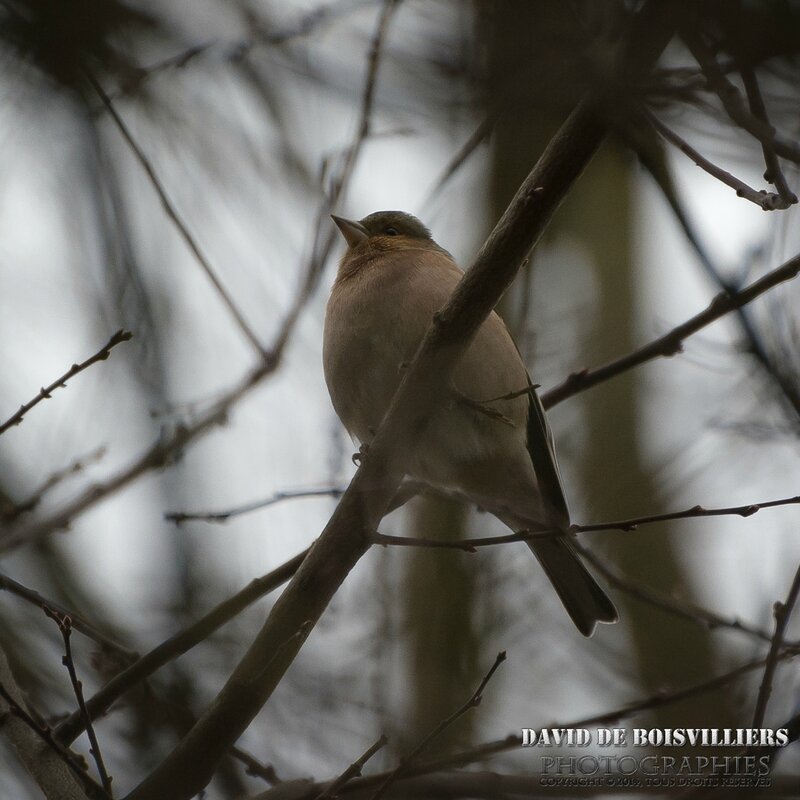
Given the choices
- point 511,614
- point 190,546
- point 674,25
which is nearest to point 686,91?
point 674,25

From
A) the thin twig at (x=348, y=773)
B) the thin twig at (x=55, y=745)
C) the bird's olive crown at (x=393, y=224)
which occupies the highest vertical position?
the bird's olive crown at (x=393, y=224)

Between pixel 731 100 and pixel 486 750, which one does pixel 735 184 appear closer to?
pixel 731 100

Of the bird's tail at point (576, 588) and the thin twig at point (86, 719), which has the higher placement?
the bird's tail at point (576, 588)

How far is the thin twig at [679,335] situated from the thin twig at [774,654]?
914 millimetres

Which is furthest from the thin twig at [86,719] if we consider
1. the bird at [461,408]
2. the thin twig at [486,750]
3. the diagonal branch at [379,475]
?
the bird at [461,408]

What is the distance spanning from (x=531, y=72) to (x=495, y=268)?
81cm

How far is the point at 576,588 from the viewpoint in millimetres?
5234

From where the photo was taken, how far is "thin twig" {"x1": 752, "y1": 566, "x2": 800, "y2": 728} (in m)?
3.04

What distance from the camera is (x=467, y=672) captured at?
6.26m

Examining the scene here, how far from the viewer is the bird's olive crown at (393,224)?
6.34 m

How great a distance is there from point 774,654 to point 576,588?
2.12 metres

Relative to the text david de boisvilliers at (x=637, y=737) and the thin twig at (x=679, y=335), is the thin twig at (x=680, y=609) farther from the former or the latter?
the thin twig at (x=679, y=335)

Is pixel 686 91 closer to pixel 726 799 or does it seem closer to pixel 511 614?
pixel 726 799

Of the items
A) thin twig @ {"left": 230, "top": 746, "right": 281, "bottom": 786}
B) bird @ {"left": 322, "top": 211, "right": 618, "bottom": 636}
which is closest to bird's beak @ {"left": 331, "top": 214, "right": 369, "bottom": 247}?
bird @ {"left": 322, "top": 211, "right": 618, "bottom": 636}
